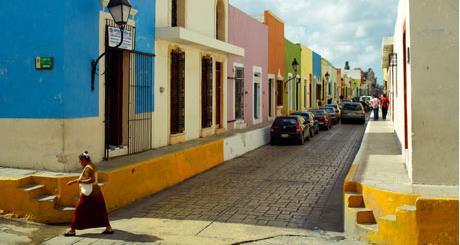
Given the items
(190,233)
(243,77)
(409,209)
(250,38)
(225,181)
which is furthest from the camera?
(250,38)

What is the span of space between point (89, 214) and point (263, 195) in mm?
4339

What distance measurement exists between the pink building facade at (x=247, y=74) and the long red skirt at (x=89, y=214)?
12.7m

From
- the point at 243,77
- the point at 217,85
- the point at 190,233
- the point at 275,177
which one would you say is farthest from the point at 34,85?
the point at 243,77

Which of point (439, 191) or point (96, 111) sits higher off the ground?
point (96, 111)

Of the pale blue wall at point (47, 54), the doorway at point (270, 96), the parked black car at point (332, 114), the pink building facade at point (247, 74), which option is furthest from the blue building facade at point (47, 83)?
the parked black car at point (332, 114)

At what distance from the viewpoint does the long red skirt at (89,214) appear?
796 centimetres

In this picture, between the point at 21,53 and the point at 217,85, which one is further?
the point at 217,85

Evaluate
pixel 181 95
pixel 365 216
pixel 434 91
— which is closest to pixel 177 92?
pixel 181 95

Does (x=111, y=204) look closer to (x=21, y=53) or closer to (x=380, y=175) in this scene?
(x=21, y=53)

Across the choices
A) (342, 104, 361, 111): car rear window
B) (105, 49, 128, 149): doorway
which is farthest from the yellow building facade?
(105, 49, 128, 149): doorway

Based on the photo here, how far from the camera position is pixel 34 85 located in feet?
33.0

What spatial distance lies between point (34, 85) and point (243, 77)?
13536mm

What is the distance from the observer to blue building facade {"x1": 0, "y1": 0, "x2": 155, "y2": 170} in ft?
32.3

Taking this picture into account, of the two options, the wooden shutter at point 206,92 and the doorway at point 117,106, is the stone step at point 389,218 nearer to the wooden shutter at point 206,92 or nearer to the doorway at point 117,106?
the doorway at point 117,106
